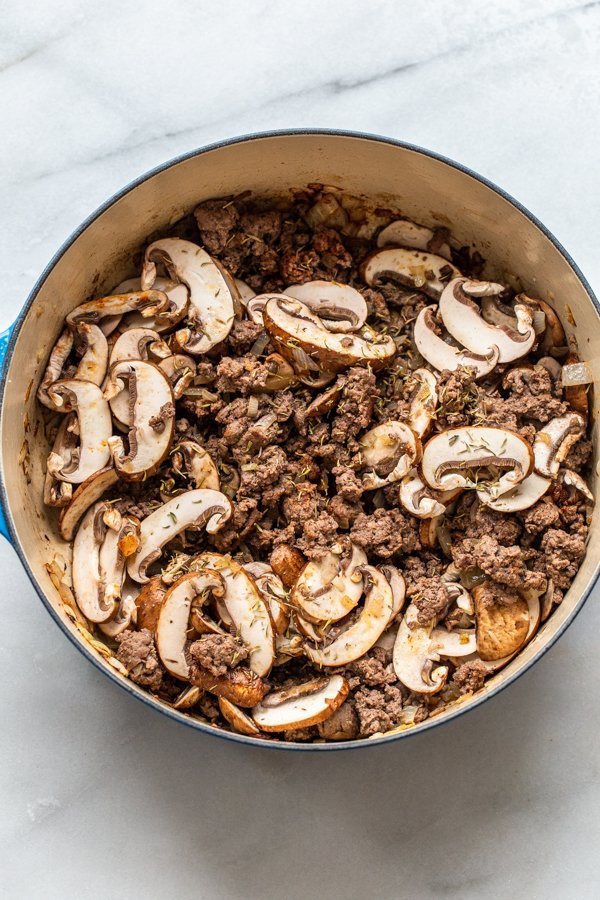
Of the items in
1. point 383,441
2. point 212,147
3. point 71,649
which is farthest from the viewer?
point 71,649

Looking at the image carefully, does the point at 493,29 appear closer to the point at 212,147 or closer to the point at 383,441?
the point at 212,147

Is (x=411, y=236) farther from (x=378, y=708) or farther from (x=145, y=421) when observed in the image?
(x=378, y=708)

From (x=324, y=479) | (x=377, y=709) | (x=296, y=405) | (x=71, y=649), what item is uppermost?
(x=296, y=405)

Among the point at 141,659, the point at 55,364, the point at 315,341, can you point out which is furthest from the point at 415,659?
the point at 55,364

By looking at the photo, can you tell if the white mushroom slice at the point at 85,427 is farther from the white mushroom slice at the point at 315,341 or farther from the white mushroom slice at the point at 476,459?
the white mushroom slice at the point at 476,459

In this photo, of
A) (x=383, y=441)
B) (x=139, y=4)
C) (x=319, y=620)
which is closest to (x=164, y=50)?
(x=139, y=4)

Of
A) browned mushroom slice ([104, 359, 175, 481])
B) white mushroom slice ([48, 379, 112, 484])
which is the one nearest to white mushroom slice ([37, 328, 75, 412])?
white mushroom slice ([48, 379, 112, 484])

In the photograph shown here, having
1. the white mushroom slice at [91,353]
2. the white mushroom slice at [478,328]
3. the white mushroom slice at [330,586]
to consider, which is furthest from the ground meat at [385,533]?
the white mushroom slice at [91,353]
